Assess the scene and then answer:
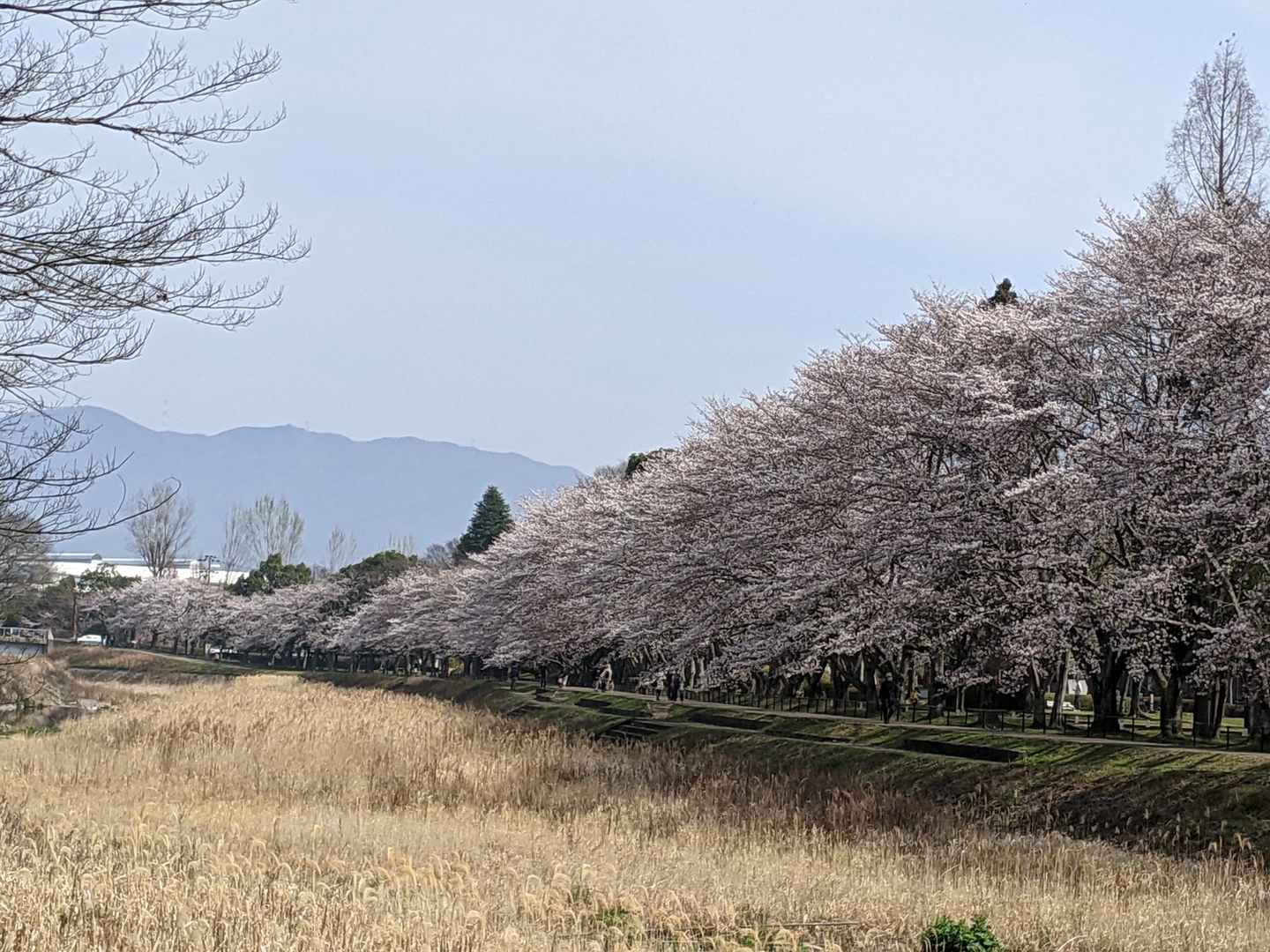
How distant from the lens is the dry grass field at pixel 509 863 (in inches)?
444

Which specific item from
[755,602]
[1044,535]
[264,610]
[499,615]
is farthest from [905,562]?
[264,610]

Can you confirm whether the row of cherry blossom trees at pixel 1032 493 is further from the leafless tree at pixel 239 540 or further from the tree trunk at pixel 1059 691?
the leafless tree at pixel 239 540

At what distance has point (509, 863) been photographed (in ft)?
57.0

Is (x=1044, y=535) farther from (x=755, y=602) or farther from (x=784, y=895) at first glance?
(x=784, y=895)

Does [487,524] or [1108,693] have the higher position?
[487,524]

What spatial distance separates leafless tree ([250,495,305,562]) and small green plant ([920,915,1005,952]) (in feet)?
527

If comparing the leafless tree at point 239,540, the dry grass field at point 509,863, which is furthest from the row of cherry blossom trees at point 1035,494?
the leafless tree at point 239,540

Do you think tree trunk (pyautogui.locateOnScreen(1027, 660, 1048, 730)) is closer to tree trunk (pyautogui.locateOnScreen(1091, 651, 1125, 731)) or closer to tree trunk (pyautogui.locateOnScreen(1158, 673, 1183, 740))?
tree trunk (pyautogui.locateOnScreen(1091, 651, 1125, 731))

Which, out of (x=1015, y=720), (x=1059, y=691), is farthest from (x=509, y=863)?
(x=1059, y=691)

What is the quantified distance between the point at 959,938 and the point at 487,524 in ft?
286

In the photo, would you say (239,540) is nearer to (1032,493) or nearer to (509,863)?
(1032,493)

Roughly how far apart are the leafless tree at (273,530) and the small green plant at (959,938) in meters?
161

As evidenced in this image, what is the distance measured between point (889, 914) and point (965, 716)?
23.1 m

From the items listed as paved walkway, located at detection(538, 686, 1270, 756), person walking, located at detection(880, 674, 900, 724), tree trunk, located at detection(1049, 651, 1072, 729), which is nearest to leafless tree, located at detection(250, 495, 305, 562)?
paved walkway, located at detection(538, 686, 1270, 756)
